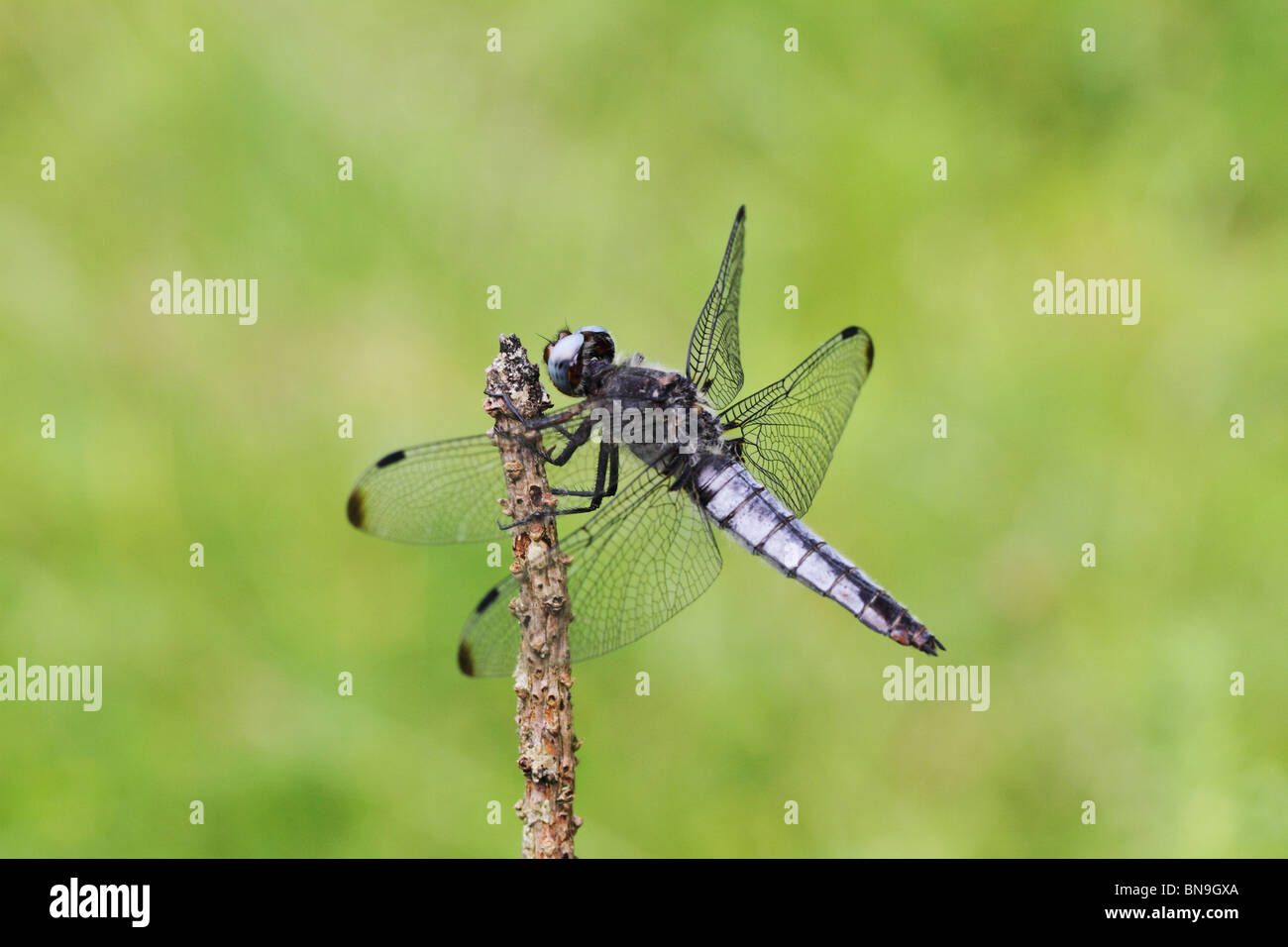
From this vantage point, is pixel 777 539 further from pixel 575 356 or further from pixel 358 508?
pixel 358 508

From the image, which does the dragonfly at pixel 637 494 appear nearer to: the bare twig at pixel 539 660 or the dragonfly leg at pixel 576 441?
the dragonfly leg at pixel 576 441

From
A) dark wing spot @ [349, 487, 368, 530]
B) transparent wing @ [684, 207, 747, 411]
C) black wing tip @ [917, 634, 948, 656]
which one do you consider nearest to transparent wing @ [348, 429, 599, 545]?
dark wing spot @ [349, 487, 368, 530]

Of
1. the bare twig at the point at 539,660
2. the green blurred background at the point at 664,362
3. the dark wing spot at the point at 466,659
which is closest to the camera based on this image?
the bare twig at the point at 539,660

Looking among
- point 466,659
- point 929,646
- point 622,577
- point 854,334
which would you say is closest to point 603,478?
point 622,577

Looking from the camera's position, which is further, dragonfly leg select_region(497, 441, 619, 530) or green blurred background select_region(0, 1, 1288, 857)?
green blurred background select_region(0, 1, 1288, 857)

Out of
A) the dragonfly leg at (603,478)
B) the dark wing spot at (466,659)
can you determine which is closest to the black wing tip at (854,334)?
the dragonfly leg at (603,478)

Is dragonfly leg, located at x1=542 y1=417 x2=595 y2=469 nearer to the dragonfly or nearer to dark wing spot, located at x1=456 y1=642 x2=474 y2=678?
the dragonfly

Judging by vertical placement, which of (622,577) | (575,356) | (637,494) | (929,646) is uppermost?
(575,356)
